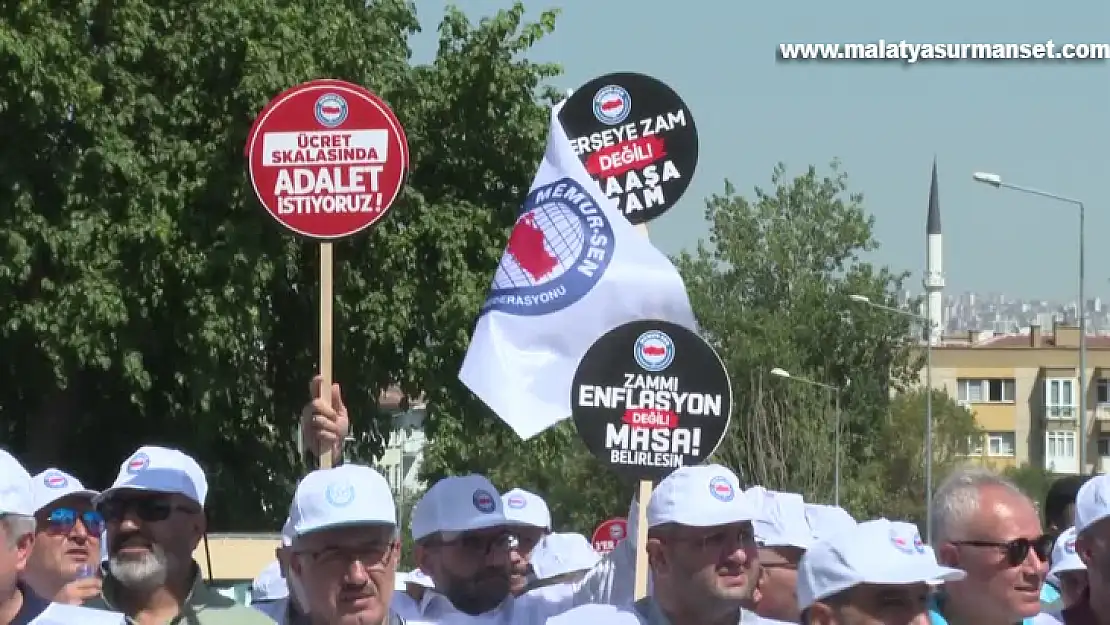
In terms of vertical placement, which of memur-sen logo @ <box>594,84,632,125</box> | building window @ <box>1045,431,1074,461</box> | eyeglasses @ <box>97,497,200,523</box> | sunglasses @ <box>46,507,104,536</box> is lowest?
building window @ <box>1045,431,1074,461</box>

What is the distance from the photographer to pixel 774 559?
7.01m

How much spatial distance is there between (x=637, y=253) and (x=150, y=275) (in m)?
13.4

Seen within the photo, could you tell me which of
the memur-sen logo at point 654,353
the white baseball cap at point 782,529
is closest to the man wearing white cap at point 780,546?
the white baseball cap at point 782,529

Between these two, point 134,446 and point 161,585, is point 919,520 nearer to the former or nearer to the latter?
point 134,446

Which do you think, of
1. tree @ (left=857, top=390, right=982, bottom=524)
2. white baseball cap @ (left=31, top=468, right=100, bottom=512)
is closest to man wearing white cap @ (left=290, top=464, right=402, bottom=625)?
white baseball cap @ (left=31, top=468, right=100, bottom=512)

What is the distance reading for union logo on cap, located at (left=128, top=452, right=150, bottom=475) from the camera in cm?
564

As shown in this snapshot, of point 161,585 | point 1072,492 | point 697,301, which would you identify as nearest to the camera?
point 161,585

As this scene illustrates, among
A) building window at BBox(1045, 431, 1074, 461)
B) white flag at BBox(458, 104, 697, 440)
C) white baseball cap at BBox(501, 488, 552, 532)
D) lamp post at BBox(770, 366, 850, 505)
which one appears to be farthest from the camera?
building window at BBox(1045, 431, 1074, 461)

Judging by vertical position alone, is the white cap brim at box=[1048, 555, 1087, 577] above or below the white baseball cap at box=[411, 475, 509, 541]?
below

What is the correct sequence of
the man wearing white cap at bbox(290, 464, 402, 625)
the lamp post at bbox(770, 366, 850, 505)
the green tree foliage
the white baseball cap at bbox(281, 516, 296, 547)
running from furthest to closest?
the lamp post at bbox(770, 366, 850, 505) < the green tree foliage < the white baseball cap at bbox(281, 516, 296, 547) < the man wearing white cap at bbox(290, 464, 402, 625)

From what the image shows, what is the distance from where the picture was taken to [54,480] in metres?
7.05

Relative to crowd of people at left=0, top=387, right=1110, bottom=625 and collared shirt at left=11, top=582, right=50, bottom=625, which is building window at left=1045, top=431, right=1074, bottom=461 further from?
collared shirt at left=11, top=582, right=50, bottom=625

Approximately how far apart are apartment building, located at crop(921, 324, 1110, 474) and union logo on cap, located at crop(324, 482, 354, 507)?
109810 millimetres

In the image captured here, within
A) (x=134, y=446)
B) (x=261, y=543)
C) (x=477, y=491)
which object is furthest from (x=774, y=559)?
(x=134, y=446)
